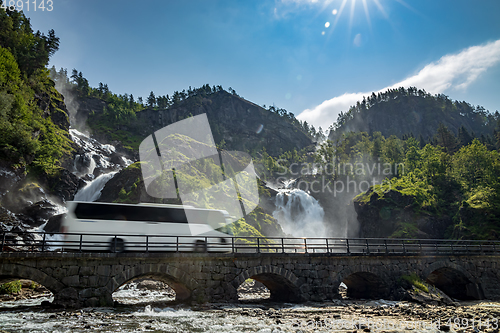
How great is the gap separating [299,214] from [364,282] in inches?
1510

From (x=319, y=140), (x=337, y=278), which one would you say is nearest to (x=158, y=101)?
(x=319, y=140)

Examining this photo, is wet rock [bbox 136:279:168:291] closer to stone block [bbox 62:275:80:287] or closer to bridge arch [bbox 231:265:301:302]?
bridge arch [bbox 231:265:301:302]

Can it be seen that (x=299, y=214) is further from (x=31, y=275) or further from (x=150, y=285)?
(x=31, y=275)

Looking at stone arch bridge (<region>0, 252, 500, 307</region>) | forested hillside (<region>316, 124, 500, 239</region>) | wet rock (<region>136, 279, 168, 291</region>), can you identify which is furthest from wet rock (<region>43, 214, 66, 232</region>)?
forested hillside (<region>316, 124, 500, 239</region>)

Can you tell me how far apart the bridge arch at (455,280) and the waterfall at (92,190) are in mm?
43945

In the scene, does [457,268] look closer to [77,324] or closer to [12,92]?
[77,324]

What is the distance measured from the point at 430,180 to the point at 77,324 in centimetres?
6246

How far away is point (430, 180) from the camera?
188ft

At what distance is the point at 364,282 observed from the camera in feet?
81.3

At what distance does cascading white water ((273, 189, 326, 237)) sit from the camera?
6081cm

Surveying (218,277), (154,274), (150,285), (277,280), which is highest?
(154,274)

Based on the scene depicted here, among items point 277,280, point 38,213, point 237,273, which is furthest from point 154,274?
point 38,213

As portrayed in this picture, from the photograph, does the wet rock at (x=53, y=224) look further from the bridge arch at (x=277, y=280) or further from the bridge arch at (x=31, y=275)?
the bridge arch at (x=277, y=280)

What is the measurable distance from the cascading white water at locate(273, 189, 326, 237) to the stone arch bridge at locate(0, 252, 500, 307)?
33.1 meters
